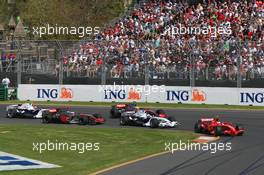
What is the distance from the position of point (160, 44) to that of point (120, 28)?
876 centimetres

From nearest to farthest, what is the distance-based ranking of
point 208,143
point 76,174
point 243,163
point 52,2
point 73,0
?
point 76,174, point 243,163, point 208,143, point 52,2, point 73,0

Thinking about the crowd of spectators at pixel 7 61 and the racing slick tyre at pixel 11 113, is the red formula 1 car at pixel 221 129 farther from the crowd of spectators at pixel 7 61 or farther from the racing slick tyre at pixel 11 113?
the crowd of spectators at pixel 7 61

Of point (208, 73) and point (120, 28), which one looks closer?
point (208, 73)

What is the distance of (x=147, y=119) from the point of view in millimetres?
26328

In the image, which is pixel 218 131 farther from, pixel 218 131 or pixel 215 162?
pixel 215 162

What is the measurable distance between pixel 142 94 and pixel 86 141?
1692 cm

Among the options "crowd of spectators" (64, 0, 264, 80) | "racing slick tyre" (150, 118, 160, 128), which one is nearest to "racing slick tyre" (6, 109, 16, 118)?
"racing slick tyre" (150, 118, 160, 128)

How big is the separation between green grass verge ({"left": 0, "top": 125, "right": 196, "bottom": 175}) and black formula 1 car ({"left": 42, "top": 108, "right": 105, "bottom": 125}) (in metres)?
0.94

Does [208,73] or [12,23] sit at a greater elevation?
[12,23]

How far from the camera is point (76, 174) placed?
15.5m

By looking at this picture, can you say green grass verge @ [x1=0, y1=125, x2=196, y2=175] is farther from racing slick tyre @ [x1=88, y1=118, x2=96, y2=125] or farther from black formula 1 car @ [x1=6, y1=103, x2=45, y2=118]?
black formula 1 car @ [x1=6, y1=103, x2=45, y2=118]

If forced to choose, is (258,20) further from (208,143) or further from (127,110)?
(208,143)

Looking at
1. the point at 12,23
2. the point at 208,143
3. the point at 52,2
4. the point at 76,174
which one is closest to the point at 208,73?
the point at 208,143

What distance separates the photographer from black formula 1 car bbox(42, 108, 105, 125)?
2726cm
